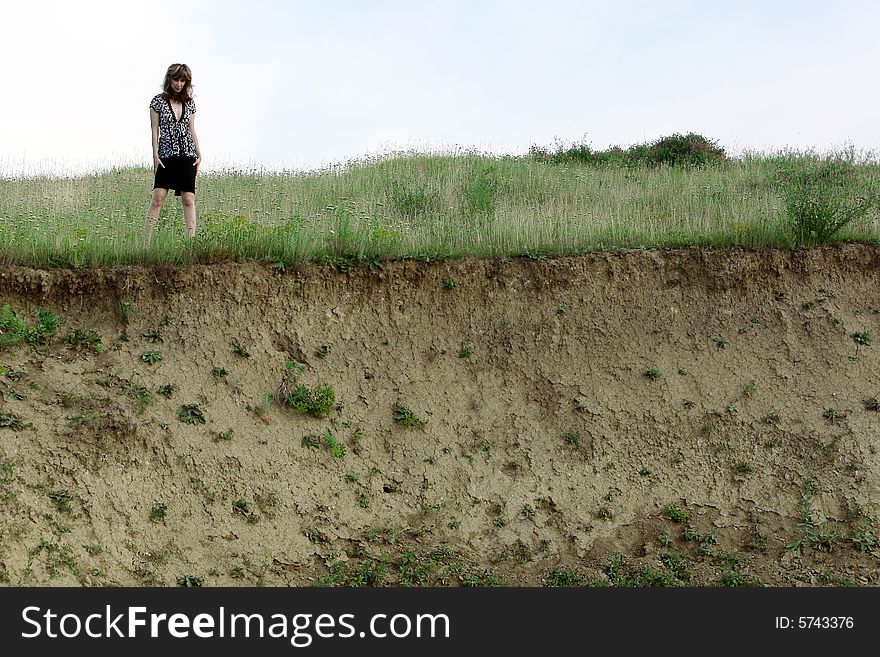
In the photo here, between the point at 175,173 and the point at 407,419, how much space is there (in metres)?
Result: 3.72

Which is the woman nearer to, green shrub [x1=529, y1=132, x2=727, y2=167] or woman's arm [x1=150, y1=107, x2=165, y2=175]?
woman's arm [x1=150, y1=107, x2=165, y2=175]

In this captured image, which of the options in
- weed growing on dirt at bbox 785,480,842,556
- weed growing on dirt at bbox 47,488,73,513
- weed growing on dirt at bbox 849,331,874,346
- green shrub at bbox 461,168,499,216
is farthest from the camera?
green shrub at bbox 461,168,499,216

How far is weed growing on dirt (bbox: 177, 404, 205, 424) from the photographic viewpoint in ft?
25.6

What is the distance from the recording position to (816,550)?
7.87 m

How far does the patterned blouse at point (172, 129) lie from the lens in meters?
8.95

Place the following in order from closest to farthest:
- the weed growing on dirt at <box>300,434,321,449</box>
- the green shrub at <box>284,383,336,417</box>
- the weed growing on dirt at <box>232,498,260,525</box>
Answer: the weed growing on dirt at <box>232,498,260,525</box> < the weed growing on dirt at <box>300,434,321,449</box> < the green shrub at <box>284,383,336,417</box>

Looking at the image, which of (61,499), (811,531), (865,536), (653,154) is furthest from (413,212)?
(653,154)

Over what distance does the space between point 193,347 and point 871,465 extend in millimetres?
7108

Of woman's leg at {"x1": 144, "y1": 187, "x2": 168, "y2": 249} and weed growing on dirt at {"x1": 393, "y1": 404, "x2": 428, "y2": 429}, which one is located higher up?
woman's leg at {"x1": 144, "y1": 187, "x2": 168, "y2": 249}

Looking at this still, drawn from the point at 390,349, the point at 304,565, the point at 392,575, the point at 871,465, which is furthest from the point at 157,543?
the point at 871,465

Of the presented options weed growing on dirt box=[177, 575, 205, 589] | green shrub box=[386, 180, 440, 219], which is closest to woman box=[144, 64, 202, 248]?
weed growing on dirt box=[177, 575, 205, 589]

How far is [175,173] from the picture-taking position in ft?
29.9

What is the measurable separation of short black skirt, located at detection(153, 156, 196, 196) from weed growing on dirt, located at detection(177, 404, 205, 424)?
2.61m

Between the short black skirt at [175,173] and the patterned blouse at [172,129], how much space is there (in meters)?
0.07
